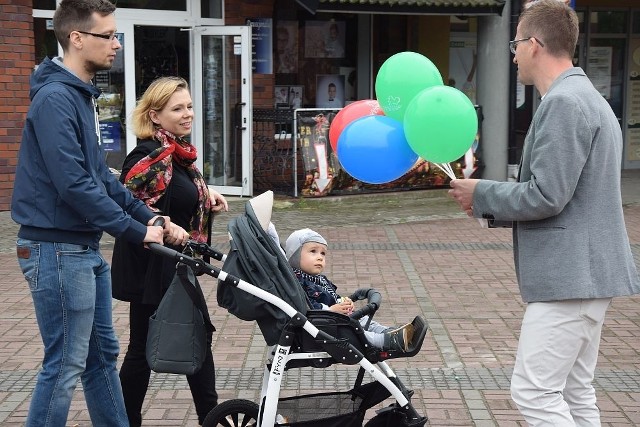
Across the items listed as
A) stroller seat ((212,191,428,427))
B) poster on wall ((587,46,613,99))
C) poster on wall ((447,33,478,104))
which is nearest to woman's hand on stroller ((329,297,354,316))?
stroller seat ((212,191,428,427))

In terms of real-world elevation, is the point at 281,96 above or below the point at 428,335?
above

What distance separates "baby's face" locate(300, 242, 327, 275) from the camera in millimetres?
4449

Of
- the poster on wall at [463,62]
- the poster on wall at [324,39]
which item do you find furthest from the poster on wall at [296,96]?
the poster on wall at [463,62]

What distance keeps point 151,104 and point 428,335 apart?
294 cm

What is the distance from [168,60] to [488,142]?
4.69 meters

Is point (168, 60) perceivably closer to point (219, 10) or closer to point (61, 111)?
point (219, 10)

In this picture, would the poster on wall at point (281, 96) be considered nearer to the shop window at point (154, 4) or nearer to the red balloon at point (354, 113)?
the shop window at point (154, 4)

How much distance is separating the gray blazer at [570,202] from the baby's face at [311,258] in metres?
1.06

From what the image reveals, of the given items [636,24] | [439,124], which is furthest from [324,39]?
[439,124]

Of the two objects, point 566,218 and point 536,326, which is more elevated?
point 566,218

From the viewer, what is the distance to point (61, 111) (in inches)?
149

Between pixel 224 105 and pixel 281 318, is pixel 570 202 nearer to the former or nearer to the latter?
pixel 281 318

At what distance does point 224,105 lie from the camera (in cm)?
1295

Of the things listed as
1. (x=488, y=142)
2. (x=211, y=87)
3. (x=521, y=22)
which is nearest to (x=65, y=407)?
(x=521, y=22)
